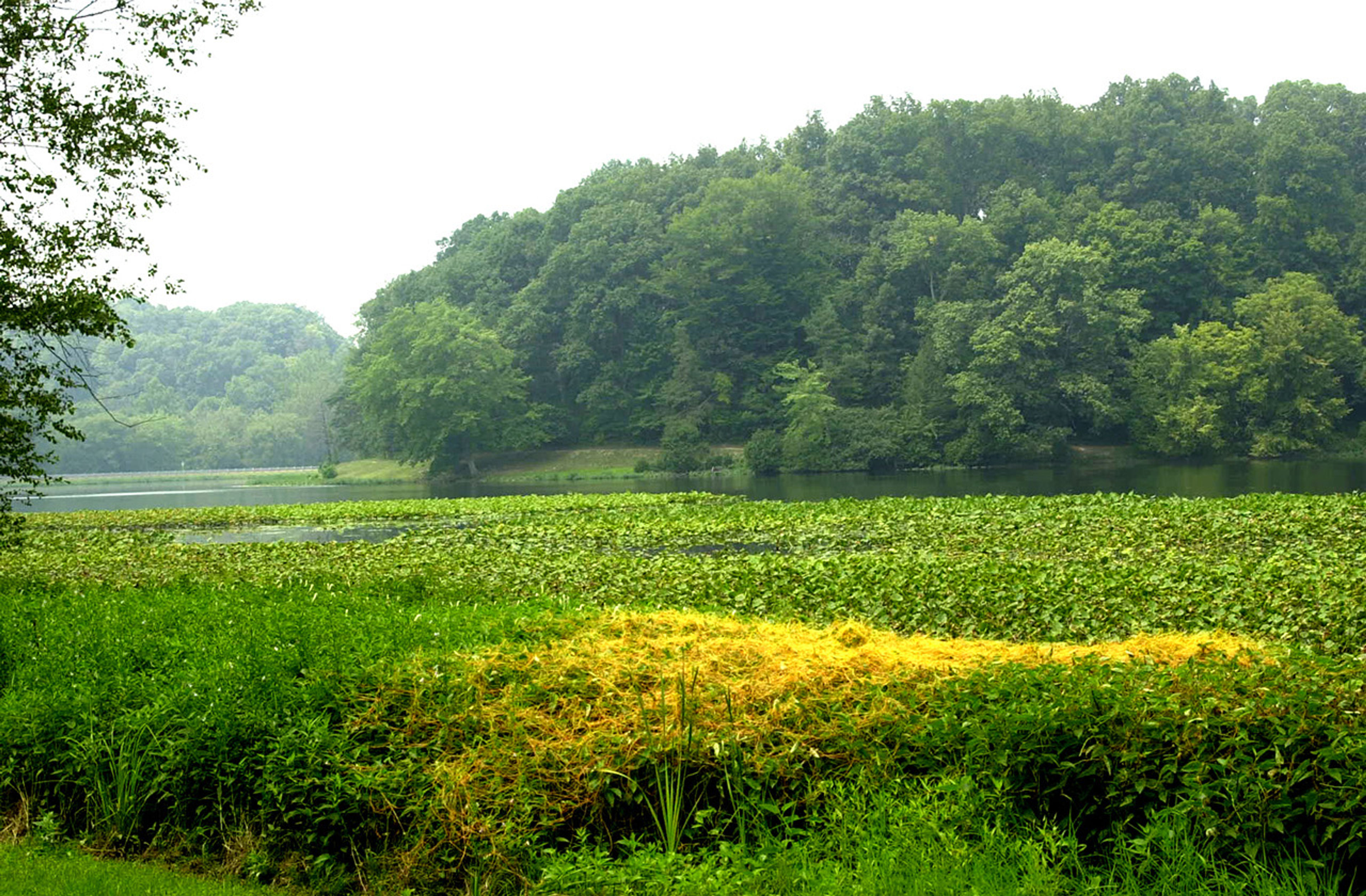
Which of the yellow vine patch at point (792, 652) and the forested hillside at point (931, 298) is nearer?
the yellow vine patch at point (792, 652)

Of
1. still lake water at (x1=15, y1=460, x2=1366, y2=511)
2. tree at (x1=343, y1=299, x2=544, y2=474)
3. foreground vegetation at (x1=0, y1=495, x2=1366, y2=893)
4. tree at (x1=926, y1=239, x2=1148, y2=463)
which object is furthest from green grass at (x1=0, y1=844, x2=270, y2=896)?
tree at (x1=343, y1=299, x2=544, y2=474)

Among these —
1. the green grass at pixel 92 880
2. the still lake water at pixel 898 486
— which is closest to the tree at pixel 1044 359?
the still lake water at pixel 898 486

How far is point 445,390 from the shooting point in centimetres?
7462

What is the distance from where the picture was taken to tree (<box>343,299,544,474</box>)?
249ft

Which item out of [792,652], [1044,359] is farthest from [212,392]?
[792,652]

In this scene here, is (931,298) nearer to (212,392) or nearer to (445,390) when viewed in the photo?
(445,390)

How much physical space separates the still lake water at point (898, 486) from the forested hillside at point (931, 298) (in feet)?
14.9

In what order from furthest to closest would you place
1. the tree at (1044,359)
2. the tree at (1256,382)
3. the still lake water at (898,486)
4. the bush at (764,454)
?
the bush at (764,454)
the tree at (1044,359)
the tree at (1256,382)
the still lake water at (898,486)

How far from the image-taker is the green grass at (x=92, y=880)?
534 centimetres

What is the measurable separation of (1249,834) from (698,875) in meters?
2.17

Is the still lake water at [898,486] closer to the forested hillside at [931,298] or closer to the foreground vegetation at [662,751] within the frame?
the forested hillside at [931,298]

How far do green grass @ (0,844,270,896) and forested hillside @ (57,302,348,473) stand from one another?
94.9 metres

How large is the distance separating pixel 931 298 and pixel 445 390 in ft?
107

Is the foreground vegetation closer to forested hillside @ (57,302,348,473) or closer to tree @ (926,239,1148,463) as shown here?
tree @ (926,239,1148,463)
